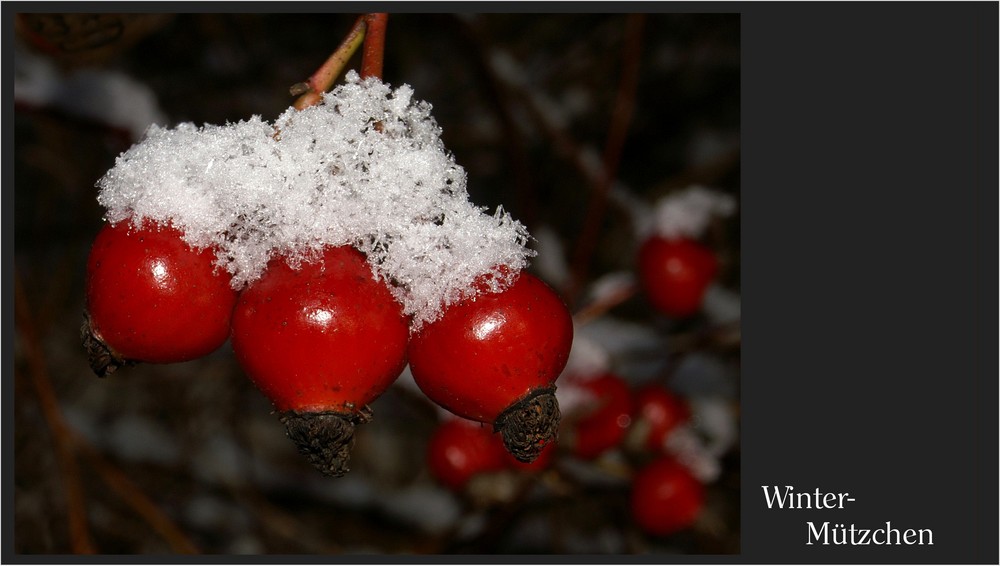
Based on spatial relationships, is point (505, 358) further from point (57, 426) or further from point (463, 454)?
point (57, 426)

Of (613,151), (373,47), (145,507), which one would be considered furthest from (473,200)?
(373,47)

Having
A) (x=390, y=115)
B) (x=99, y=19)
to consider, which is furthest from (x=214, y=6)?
(x=390, y=115)

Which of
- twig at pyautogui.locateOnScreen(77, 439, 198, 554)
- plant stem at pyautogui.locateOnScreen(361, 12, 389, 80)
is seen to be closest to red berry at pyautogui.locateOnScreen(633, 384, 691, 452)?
twig at pyautogui.locateOnScreen(77, 439, 198, 554)

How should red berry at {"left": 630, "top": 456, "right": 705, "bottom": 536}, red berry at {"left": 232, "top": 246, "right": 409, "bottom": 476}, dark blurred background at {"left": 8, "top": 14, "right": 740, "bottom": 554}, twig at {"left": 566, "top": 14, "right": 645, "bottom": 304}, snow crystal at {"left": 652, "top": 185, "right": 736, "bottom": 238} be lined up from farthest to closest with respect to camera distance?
dark blurred background at {"left": 8, "top": 14, "right": 740, "bottom": 554} < twig at {"left": 566, "top": 14, "right": 645, "bottom": 304} < snow crystal at {"left": 652, "top": 185, "right": 736, "bottom": 238} < red berry at {"left": 630, "top": 456, "right": 705, "bottom": 536} < red berry at {"left": 232, "top": 246, "right": 409, "bottom": 476}

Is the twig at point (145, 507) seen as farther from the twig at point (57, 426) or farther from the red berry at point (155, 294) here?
the red berry at point (155, 294)

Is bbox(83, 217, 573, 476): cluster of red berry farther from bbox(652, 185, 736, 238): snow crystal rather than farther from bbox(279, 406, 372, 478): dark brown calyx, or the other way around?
bbox(652, 185, 736, 238): snow crystal

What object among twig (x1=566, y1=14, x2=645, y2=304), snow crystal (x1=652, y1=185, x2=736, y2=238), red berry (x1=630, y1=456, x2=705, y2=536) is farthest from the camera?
twig (x1=566, y1=14, x2=645, y2=304)

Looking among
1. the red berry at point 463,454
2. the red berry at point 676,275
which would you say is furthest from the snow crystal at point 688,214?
the red berry at point 463,454
